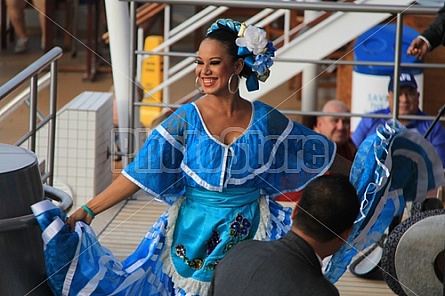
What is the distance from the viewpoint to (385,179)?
4.02m

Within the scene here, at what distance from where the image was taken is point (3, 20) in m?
11.7

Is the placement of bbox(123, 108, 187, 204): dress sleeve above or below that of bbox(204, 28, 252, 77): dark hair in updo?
below

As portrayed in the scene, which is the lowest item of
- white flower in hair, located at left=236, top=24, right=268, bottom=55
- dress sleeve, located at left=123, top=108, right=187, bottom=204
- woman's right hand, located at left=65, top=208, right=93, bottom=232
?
woman's right hand, located at left=65, top=208, right=93, bottom=232

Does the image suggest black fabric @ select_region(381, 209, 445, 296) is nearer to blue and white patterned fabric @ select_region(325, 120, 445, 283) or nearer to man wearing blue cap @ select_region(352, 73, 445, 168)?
blue and white patterned fabric @ select_region(325, 120, 445, 283)

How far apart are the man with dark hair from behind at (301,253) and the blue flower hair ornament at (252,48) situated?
115cm

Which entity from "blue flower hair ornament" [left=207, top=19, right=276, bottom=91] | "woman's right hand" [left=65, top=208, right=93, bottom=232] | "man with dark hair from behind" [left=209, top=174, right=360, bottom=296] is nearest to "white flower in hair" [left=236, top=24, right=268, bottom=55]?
"blue flower hair ornament" [left=207, top=19, right=276, bottom=91]

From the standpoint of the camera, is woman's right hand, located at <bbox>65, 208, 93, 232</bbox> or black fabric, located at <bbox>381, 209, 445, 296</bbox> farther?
black fabric, located at <bbox>381, 209, 445, 296</bbox>

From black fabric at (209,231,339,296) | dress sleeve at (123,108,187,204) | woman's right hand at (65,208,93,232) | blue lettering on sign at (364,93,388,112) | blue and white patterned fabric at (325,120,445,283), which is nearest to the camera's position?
black fabric at (209,231,339,296)

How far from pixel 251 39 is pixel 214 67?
6.9 inches

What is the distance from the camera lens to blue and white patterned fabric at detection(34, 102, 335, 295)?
3.82m

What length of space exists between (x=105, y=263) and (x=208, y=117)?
2.23 ft

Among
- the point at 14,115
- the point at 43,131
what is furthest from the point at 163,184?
the point at 14,115

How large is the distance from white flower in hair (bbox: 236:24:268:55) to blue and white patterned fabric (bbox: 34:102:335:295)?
242mm

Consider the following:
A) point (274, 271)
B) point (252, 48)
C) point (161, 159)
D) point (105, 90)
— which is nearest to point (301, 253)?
point (274, 271)
